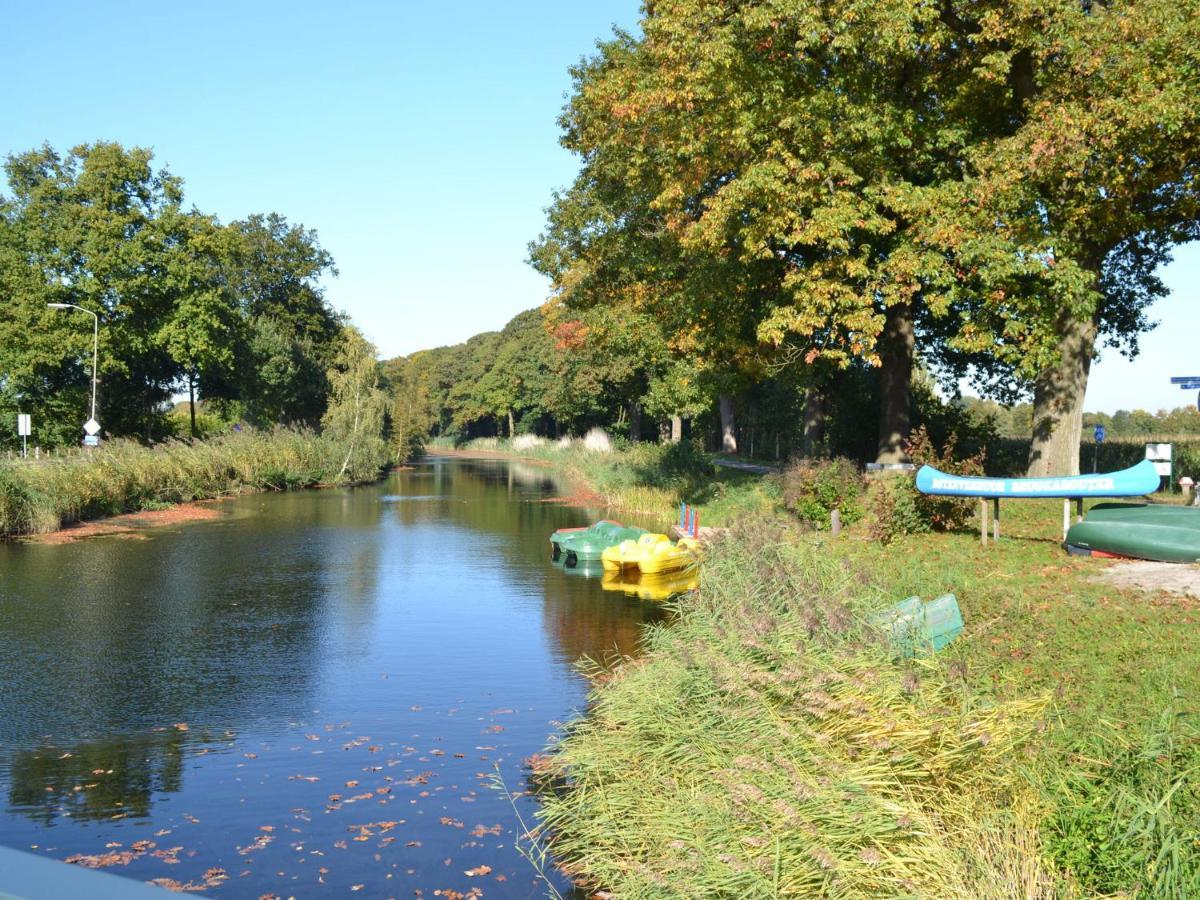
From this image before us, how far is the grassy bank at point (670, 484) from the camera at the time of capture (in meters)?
28.9

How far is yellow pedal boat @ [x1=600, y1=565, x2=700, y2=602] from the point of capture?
19739 millimetres

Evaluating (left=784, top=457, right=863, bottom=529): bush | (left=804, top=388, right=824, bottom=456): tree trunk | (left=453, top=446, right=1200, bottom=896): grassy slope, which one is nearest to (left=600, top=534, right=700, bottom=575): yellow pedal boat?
(left=784, top=457, right=863, bottom=529): bush

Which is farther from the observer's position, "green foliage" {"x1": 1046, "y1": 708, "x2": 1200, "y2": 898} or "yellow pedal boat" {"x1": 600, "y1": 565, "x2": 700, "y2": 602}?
"yellow pedal boat" {"x1": 600, "y1": 565, "x2": 700, "y2": 602}

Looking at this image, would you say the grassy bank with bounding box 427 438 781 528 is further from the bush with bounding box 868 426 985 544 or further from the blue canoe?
the blue canoe

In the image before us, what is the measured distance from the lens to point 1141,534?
1418 centimetres

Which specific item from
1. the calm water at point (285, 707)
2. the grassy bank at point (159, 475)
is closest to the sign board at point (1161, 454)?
the calm water at point (285, 707)

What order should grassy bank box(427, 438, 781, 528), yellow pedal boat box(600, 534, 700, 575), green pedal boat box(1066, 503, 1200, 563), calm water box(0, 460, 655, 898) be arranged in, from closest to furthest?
calm water box(0, 460, 655, 898) → green pedal boat box(1066, 503, 1200, 563) → yellow pedal boat box(600, 534, 700, 575) → grassy bank box(427, 438, 781, 528)

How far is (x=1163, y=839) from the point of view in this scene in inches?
212

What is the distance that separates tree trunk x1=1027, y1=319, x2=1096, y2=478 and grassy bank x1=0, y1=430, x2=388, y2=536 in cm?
2540

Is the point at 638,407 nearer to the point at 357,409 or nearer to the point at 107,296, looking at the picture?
the point at 357,409

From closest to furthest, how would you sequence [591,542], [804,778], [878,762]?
[804,778] → [878,762] → [591,542]

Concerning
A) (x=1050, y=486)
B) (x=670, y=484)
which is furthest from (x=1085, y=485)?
(x=670, y=484)

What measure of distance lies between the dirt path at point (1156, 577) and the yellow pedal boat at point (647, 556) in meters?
8.93

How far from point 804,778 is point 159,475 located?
3538 cm
